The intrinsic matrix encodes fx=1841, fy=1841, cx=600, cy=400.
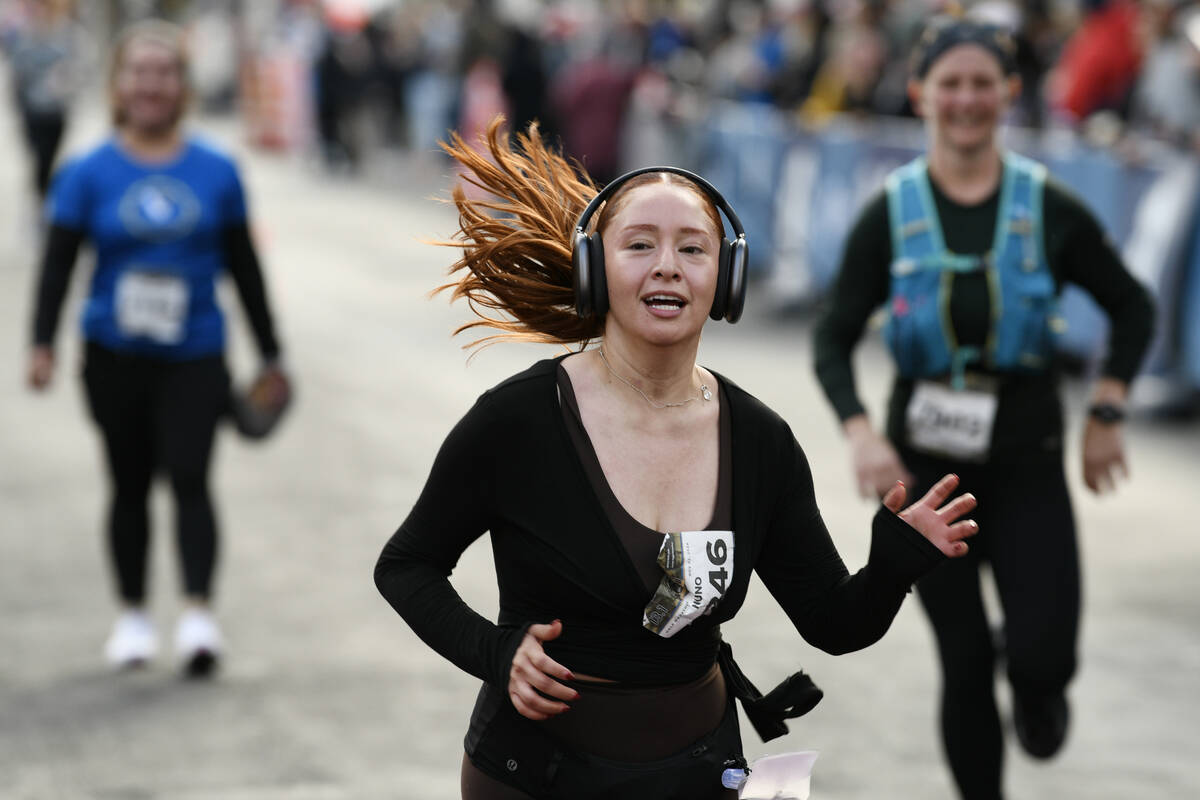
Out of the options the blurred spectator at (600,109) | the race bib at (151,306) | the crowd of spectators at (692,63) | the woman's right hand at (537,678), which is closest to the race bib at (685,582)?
the woman's right hand at (537,678)

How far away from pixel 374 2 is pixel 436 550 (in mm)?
29588

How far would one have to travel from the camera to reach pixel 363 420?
10430 mm

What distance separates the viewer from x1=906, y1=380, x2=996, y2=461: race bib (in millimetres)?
4648

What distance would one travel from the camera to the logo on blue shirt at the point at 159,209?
239 inches

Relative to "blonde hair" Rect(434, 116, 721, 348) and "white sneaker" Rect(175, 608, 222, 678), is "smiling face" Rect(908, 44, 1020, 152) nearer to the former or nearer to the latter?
"blonde hair" Rect(434, 116, 721, 348)

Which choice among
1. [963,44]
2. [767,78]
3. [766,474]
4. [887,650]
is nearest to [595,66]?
[767,78]

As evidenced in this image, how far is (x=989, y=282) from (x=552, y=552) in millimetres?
2034

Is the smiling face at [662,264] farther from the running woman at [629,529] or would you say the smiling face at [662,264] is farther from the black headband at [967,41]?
the black headband at [967,41]

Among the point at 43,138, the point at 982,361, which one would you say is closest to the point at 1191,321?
the point at 982,361

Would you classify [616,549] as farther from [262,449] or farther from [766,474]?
[262,449]

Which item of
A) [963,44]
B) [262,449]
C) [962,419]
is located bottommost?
[262,449]

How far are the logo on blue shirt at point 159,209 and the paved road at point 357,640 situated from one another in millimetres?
1495

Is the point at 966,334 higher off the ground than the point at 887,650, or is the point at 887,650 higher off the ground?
the point at 966,334

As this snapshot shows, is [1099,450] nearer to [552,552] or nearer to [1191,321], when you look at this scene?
[552,552]
